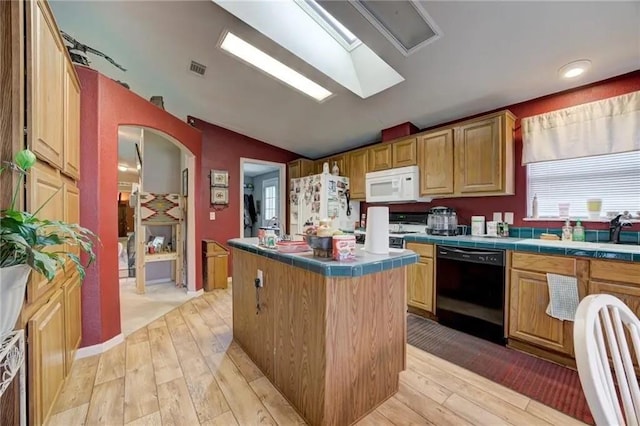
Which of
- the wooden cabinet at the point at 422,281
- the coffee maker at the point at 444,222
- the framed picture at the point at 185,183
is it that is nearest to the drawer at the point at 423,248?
the wooden cabinet at the point at 422,281

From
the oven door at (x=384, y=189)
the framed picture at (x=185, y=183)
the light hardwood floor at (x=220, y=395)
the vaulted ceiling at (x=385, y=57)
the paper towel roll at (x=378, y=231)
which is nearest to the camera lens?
the light hardwood floor at (x=220, y=395)

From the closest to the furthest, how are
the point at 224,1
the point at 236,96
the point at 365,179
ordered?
1. the point at 224,1
2. the point at 236,96
3. the point at 365,179

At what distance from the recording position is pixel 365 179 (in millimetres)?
Result: 3930

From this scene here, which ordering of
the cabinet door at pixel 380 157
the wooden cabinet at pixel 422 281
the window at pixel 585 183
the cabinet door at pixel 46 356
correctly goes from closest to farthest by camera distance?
1. the cabinet door at pixel 46 356
2. the window at pixel 585 183
3. the wooden cabinet at pixel 422 281
4. the cabinet door at pixel 380 157

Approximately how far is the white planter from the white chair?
154cm

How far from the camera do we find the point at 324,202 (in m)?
4.09

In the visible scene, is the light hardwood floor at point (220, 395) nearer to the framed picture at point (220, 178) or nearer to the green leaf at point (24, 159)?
the green leaf at point (24, 159)

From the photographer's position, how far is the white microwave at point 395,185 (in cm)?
330

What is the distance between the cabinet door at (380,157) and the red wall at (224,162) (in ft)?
6.95

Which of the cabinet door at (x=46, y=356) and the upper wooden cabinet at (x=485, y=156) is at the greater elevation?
the upper wooden cabinet at (x=485, y=156)

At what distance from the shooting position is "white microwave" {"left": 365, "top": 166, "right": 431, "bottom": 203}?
3297 mm

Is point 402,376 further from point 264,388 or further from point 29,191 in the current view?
point 29,191

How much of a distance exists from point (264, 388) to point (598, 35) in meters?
3.45

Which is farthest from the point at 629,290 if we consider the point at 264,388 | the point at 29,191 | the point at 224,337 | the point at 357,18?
the point at 29,191
